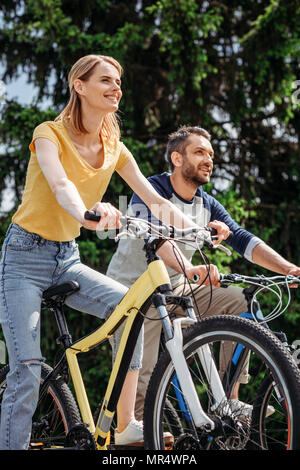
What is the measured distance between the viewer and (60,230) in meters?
2.54

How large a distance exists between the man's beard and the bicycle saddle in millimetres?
1182

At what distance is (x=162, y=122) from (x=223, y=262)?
1.95 m

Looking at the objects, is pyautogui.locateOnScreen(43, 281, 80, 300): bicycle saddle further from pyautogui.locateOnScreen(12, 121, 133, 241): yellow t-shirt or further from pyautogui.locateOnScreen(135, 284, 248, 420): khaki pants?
pyautogui.locateOnScreen(135, 284, 248, 420): khaki pants

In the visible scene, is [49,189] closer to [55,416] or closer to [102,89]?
[102,89]

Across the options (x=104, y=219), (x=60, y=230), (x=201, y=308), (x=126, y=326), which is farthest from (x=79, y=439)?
(x=201, y=308)

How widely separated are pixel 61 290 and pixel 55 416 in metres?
0.65

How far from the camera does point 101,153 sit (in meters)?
2.63

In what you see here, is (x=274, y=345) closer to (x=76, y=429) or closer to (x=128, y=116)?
(x=76, y=429)

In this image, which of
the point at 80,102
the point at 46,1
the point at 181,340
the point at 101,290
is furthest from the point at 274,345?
the point at 46,1

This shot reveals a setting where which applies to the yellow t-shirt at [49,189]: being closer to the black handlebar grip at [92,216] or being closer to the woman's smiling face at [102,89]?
the woman's smiling face at [102,89]

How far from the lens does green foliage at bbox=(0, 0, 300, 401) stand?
6.96 metres

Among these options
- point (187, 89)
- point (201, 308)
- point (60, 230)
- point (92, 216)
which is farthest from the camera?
point (187, 89)

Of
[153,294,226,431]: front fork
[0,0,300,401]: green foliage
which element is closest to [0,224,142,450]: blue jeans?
[153,294,226,431]: front fork

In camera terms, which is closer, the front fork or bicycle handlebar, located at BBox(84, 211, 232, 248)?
the front fork
